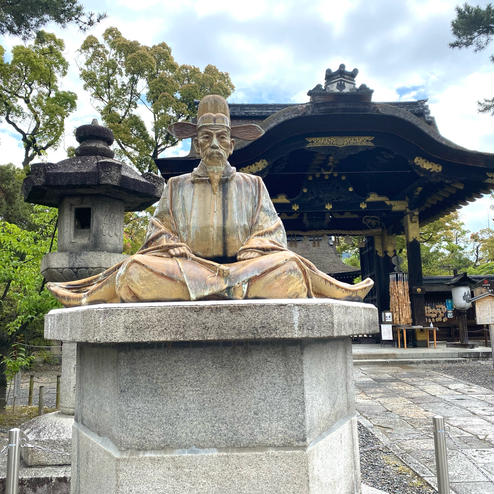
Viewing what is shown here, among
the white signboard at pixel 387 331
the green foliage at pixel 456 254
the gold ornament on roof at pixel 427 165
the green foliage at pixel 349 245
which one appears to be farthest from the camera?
the green foliage at pixel 456 254

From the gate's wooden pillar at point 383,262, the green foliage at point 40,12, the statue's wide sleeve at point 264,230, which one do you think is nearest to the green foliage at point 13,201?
the green foliage at point 40,12

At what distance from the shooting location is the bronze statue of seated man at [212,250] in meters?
2.23

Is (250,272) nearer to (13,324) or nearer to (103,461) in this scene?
(103,461)

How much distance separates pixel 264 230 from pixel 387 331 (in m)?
11.4

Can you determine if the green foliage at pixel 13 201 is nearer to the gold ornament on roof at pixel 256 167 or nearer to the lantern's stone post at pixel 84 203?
the gold ornament on roof at pixel 256 167

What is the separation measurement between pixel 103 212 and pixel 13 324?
2.41 meters

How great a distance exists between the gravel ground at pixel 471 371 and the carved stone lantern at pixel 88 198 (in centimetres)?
699

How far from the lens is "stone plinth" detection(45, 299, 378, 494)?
1847 millimetres

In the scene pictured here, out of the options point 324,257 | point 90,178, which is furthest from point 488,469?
point 324,257

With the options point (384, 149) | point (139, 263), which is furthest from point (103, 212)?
point (384, 149)

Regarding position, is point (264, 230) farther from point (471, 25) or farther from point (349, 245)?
point (349, 245)

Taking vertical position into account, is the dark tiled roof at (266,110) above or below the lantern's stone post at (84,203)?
above

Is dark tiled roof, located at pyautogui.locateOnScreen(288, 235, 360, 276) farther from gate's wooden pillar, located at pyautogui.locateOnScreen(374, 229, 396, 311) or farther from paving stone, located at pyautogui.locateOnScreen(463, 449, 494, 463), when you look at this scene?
paving stone, located at pyautogui.locateOnScreen(463, 449, 494, 463)

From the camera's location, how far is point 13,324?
5.77m
